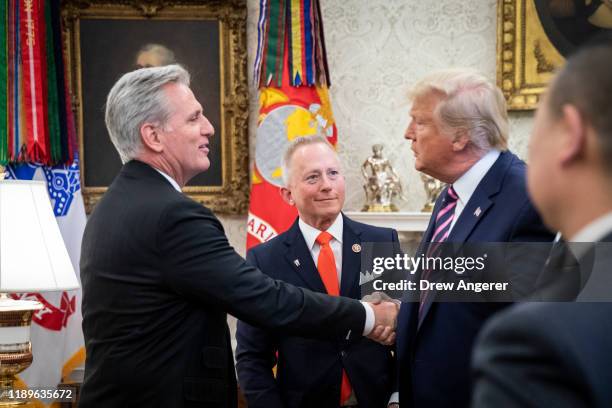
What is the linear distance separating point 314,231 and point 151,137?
85cm

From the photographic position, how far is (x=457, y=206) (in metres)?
2.41

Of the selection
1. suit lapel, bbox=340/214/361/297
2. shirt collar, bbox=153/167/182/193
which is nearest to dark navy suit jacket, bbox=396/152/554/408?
suit lapel, bbox=340/214/361/297

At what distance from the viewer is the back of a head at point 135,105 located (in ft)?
8.10

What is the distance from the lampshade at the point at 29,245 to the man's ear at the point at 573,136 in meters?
2.42

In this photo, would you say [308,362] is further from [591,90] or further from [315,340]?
[591,90]

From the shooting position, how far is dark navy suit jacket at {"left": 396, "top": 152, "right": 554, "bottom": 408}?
2168 mm

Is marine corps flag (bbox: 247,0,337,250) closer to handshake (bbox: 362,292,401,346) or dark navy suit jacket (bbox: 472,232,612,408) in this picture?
handshake (bbox: 362,292,401,346)

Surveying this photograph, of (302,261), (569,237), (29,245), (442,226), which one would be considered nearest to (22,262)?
(29,245)

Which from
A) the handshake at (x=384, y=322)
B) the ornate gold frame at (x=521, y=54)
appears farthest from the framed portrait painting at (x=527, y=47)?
the handshake at (x=384, y=322)

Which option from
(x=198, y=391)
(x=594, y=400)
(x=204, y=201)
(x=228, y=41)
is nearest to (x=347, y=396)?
(x=198, y=391)

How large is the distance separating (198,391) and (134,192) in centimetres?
63

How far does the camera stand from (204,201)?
212 inches

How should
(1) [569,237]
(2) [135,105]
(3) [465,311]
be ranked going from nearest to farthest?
(1) [569,237] → (3) [465,311] → (2) [135,105]

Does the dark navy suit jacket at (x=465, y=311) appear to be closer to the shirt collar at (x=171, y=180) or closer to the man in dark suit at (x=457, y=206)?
the man in dark suit at (x=457, y=206)
